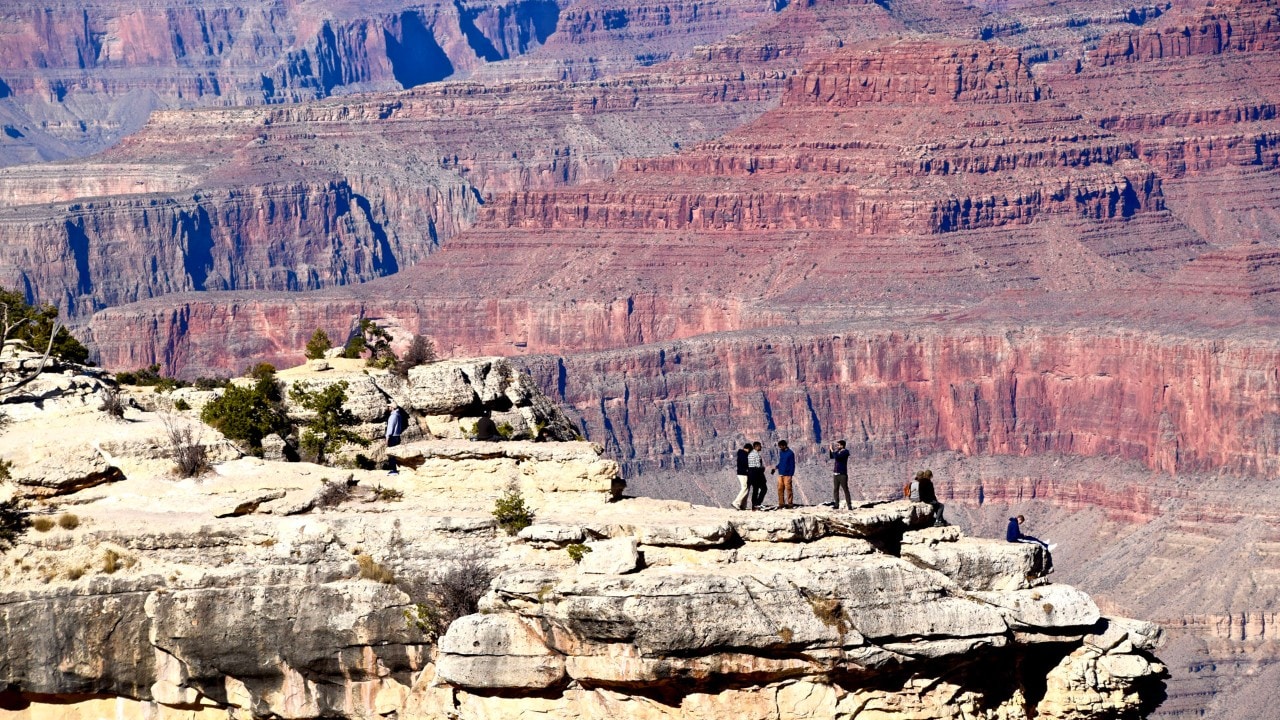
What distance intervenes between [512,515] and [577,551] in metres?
1.59

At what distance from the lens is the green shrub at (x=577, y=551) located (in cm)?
3222

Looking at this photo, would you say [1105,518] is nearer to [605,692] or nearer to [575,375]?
[575,375]

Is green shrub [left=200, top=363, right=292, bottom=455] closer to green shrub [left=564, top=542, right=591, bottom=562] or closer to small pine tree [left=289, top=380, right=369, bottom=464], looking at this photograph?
small pine tree [left=289, top=380, right=369, bottom=464]

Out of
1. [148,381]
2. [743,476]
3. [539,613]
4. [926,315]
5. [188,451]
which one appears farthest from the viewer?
[926,315]

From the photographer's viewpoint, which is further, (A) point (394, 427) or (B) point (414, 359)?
(B) point (414, 359)

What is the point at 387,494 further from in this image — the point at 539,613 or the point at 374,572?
the point at 539,613

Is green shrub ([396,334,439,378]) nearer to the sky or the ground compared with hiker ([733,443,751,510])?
nearer to the sky

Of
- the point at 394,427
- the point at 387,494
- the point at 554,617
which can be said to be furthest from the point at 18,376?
the point at 554,617

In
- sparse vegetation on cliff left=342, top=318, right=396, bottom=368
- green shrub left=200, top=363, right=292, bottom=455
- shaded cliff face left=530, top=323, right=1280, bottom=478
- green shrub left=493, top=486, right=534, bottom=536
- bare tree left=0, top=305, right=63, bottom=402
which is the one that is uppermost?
bare tree left=0, top=305, right=63, bottom=402

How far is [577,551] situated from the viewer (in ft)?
106

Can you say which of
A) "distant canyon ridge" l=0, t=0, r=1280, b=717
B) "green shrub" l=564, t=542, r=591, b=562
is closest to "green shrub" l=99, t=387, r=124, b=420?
"green shrub" l=564, t=542, r=591, b=562

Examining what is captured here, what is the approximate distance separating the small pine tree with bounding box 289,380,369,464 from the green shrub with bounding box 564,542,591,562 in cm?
754

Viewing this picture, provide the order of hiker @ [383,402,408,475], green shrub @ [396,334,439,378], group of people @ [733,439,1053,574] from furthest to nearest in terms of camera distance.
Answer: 1. green shrub @ [396,334,439,378]
2. hiker @ [383,402,408,475]
3. group of people @ [733,439,1053,574]

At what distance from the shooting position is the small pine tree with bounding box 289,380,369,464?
3925cm
